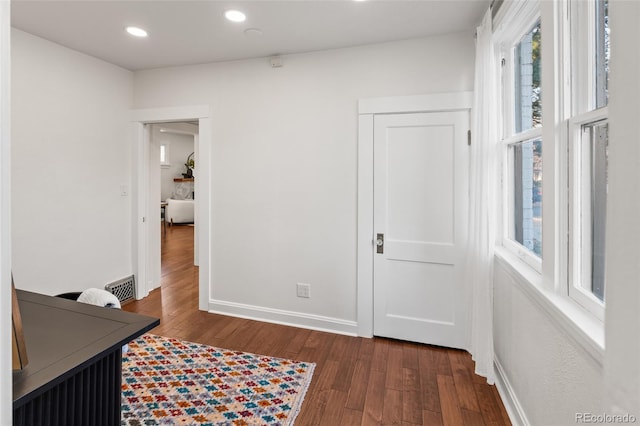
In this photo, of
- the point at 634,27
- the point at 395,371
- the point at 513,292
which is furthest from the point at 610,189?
the point at 395,371

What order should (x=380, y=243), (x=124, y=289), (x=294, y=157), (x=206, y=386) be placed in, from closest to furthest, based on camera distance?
(x=206, y=386)
(x=380, y=243)
(x=294, y=157)
(x=124, y=289)

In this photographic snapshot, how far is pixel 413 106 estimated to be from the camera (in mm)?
2709

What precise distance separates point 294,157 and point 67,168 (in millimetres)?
2125

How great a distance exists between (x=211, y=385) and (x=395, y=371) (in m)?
1.27

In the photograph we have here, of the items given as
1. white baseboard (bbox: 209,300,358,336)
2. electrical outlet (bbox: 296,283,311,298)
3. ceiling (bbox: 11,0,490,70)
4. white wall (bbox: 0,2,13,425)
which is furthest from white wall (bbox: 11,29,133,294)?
white wall (bbox: 0,2,13,425)

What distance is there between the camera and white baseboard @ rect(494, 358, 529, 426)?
177 cm

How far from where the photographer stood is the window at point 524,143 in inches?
71.8

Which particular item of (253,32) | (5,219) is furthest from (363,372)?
(253,32)

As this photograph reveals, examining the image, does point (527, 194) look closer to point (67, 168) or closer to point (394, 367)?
point (394, 367)

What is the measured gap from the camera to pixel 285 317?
3205mm

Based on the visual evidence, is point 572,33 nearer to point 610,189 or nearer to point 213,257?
point 610,189

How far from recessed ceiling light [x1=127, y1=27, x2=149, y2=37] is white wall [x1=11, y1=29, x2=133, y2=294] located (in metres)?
0.86

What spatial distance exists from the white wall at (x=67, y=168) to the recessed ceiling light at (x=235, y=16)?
178cm

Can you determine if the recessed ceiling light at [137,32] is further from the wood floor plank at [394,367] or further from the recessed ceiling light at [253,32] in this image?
the wood floor plank at [394,367]
